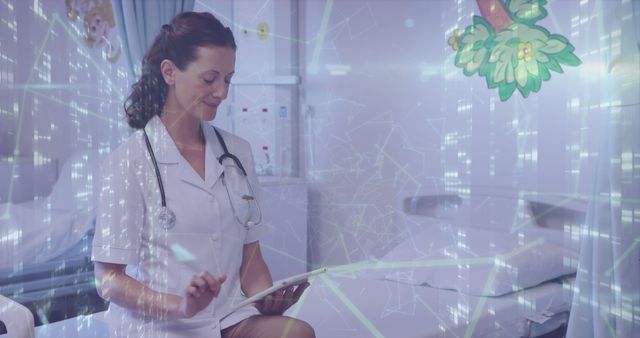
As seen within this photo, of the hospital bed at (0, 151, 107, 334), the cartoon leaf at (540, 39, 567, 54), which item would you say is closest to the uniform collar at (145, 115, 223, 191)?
the hospital bed at (0, 151, 107, 334)

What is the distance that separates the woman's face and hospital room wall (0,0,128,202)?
1.12m

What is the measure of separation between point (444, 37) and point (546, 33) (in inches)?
16.0

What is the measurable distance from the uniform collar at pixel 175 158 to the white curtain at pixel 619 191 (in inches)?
41.7

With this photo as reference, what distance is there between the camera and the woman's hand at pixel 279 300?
128cm

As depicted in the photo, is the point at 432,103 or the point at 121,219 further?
the point at 432,103

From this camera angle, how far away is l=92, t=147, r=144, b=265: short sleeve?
3.61 feet

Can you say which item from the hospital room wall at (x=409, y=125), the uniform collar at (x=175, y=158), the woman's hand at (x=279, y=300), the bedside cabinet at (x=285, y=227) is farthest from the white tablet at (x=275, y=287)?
the hospital room wall at (x=409, y=125)

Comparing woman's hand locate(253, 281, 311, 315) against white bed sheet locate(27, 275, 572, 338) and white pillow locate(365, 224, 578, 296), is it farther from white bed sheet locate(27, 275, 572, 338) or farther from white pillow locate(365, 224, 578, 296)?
white pillow locate(365, 224, 578, 296)

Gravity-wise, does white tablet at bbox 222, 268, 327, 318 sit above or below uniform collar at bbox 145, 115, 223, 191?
below

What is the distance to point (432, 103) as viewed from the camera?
2.30m

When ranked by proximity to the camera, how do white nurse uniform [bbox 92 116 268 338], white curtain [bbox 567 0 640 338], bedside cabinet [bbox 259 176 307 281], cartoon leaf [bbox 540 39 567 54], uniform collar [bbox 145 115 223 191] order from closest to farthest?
white nurse uniform [bbox 92 116 268 338]
uniform collar [bbox 145 115 223 191]
white curtain [bbox 567 0 640 338]
cartoon leaf [bbox 540 39 567 54]
bedside cabinet [bbox 259 176 307 281]

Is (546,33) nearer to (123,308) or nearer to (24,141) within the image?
(123,308)

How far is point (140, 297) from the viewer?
1096mm

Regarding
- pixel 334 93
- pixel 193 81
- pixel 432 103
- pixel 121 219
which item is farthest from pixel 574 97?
pixel 121 219
